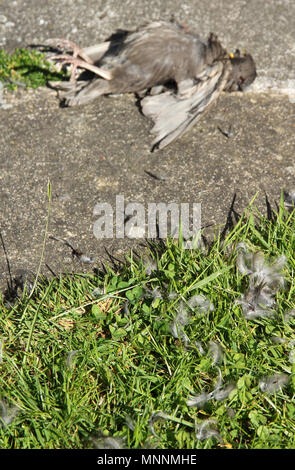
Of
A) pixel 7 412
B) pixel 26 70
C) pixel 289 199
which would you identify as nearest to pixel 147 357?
pixel 7 412

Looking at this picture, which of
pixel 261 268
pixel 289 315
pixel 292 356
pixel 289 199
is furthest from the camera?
pixel 289 199

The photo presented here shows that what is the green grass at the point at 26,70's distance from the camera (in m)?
3.25

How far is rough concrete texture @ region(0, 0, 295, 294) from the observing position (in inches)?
104

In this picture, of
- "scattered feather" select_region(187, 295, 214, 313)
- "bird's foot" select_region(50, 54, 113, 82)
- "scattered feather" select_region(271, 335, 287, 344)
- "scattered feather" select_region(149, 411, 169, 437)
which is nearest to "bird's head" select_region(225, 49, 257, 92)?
"bird's foot" select_region(50, 54, 113, 82)

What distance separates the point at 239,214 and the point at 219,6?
1796 mm

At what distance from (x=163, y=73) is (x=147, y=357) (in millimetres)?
1799

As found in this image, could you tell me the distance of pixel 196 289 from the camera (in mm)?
2252

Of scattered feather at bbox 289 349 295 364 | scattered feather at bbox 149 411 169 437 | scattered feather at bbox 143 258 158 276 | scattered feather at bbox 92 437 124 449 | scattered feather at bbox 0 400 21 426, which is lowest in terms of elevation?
scattered feather at bbox 92 437 124 449

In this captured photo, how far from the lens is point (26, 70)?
330 centimetres

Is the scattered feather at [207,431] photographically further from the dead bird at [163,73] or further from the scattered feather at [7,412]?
the dead bird at [163,73]

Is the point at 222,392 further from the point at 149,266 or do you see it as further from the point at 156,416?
the point at 149,266

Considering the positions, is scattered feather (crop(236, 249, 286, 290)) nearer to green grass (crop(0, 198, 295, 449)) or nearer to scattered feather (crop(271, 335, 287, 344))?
green grass (crop(0, 198, 295, 449))

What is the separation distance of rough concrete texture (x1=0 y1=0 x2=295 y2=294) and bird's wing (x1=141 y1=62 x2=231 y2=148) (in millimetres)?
62
